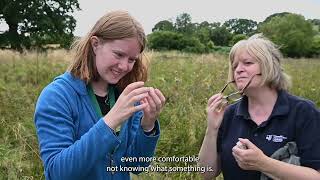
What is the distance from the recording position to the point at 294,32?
61781 millimetres

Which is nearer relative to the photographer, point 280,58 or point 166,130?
point 280,58

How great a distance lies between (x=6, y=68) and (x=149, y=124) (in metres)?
8.35

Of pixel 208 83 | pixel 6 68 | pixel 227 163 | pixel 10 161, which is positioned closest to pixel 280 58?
pixel 227 163

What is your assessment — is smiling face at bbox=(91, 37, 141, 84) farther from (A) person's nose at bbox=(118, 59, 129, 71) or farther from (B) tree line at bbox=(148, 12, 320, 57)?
(B) tree line at bbox=(148, 12, 320, 57)

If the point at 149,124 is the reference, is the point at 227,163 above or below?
below

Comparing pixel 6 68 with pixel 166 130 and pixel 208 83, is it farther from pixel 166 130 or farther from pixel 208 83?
pixel 166 130

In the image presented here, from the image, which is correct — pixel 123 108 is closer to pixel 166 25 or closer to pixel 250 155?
pixel 250 155

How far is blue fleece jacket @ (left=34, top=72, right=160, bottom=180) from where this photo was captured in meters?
1.87

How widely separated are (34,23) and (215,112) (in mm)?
28892

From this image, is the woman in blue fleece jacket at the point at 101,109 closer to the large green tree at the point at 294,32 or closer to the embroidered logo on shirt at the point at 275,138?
the embroidered logo on shirt at the point at 275,138

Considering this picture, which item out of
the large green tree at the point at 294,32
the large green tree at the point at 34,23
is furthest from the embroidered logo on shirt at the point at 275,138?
the large green tree at the point at 294,32

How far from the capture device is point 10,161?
13.8 feet

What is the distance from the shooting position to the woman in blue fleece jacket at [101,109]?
6.21 ft

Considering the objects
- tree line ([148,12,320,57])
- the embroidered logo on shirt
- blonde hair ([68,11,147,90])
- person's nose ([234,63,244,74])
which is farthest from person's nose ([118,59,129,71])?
tree line ([148,12,320,57])
